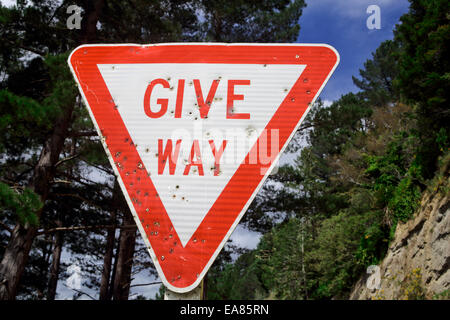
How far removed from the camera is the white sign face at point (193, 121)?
126 centimetres

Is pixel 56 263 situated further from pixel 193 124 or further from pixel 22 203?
pixel 193 124

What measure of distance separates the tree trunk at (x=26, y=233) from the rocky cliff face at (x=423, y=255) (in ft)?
30.1

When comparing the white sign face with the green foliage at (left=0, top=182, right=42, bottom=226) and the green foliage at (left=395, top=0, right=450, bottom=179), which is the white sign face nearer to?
the green foliage at (left=0, top=182, right=42, bottom=226)

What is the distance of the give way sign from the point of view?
1230 mm

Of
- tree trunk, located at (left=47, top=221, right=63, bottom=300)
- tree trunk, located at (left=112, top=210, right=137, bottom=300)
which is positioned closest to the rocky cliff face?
tree trunk, located at (left=112, top=210, right=137, bottom=300)

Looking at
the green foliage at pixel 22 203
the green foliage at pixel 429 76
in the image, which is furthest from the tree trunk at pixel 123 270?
the green foliage at pixel 429 76

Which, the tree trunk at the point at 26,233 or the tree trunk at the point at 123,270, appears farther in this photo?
the tree trunk at the point at 123,270

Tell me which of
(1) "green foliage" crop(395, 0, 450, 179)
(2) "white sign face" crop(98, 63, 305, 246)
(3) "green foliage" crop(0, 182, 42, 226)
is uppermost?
(1) "green foliage" crop(395, 0, 450, 179)

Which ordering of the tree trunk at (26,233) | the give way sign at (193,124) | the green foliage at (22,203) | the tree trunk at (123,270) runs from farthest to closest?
the tree trunk at (123,270) < the tree trunk at (26,233) < the green foliage at (22,203) < the give way sign at (193,124)

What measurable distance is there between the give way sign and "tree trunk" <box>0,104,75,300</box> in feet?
21.2

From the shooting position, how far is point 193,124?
1317mm

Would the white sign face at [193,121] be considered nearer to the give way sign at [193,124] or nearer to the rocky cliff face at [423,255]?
the give way sign at [193,124]

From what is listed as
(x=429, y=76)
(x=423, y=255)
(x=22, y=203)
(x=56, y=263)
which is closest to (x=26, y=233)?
(x=22, y=203)
